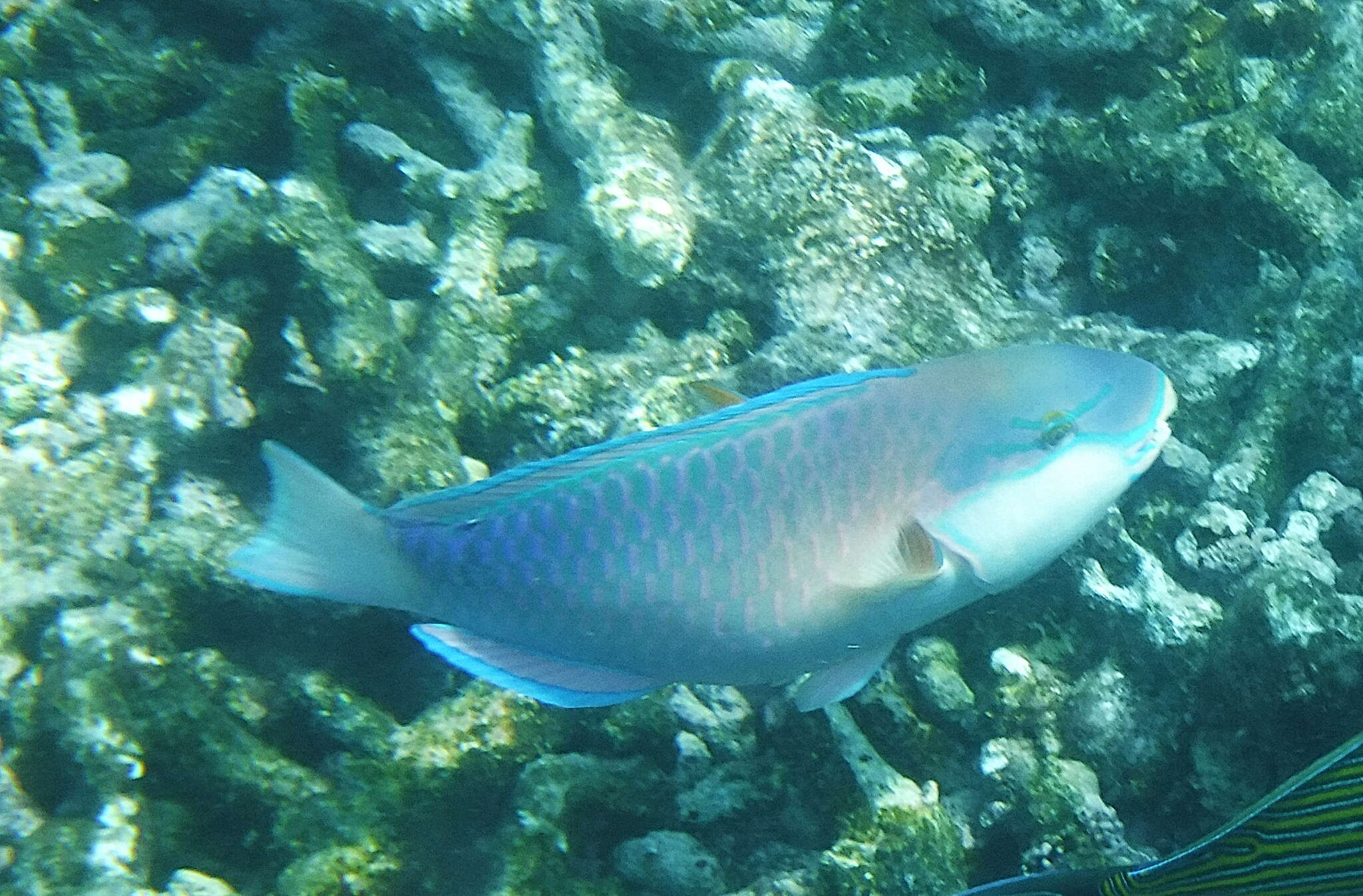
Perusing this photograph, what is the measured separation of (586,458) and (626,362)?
1069 millimetres

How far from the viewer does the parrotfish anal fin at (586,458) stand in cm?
182

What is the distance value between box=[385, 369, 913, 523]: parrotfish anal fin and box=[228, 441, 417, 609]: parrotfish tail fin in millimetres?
83

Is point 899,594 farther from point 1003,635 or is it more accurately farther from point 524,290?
point 524,290

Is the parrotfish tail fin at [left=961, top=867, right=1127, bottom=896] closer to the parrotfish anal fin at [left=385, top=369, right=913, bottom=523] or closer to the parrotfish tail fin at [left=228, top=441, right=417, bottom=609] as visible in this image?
the parrotfish anal fin at [left=385, top=369, right=913, bottom=523]

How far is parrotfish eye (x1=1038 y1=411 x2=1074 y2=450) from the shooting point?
1842 millimetres

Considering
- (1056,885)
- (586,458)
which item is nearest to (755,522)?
(586,458)

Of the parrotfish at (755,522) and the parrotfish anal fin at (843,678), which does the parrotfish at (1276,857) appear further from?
the parrotfish at (755,522)

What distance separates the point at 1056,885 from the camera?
1.56m

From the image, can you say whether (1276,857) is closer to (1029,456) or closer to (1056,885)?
(1056,885)

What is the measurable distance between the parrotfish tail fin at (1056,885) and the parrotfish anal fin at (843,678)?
1.61ft

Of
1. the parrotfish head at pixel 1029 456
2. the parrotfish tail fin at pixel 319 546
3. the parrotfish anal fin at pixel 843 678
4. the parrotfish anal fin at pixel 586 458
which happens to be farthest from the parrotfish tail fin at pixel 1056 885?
the parrotfish tail fin at pixel 319 546

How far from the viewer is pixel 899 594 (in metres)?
1.80

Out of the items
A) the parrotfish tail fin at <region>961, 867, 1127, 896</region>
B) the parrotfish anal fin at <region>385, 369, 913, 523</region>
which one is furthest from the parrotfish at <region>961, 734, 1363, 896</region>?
the parrotfish anal fin at <region>385, 369, 913, 523</region>

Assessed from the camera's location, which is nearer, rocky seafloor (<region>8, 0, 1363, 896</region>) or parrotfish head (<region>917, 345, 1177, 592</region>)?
parrotfish head (<region>917, 345, 1177, 592</region>)
